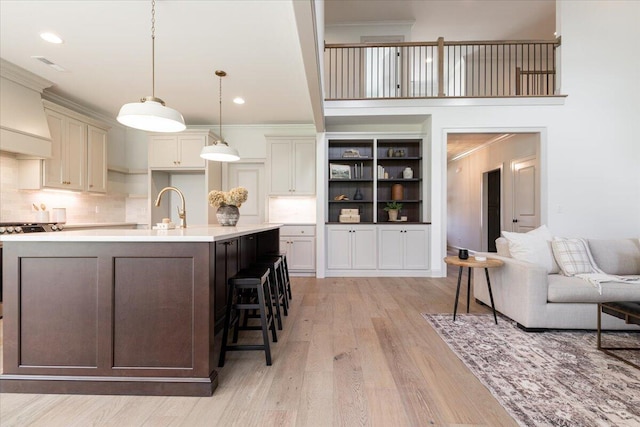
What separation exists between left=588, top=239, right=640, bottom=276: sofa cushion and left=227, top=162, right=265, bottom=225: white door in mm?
4908

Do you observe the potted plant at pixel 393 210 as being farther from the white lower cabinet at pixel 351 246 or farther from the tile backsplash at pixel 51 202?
the tile backsplash at pixel 51 202

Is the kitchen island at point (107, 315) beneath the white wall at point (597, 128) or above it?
beneath

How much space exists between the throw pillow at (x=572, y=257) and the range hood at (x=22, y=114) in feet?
20.1

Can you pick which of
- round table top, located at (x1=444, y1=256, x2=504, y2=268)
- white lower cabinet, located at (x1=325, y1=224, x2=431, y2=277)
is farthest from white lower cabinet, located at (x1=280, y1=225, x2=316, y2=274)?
round table top, located at (x1=444, y1=256, x2=504, y2=268)

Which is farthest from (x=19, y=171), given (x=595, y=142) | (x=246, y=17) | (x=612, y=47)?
(x=612, y=47)

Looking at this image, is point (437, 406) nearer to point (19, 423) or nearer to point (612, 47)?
point (19, 423)

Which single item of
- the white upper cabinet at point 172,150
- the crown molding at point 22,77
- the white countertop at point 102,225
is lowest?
the white countertop at point 102,225

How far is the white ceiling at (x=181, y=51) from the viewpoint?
2.60m

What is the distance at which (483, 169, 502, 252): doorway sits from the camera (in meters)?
7.19

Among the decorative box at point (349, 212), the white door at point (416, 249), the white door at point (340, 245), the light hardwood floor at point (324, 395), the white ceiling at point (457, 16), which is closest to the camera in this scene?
the light hardwood floor at point (324, 395)

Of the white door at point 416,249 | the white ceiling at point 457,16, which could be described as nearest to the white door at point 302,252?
the white door at point 416,249

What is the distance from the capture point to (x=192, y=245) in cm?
176

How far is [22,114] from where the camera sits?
3.64 metres

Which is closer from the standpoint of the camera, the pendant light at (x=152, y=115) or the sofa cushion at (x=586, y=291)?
the pendant light at (x=152, y=115)
